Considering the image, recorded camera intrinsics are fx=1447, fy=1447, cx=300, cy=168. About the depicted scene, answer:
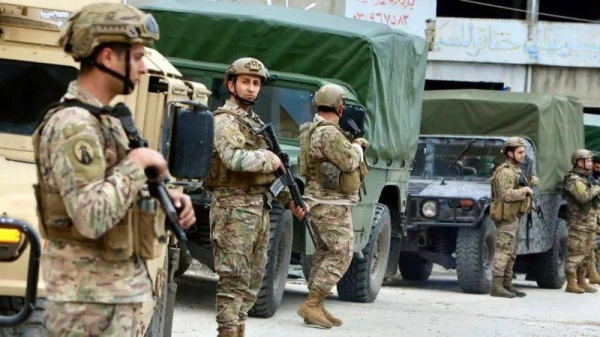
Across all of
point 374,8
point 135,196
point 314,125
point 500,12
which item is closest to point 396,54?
point 314,125

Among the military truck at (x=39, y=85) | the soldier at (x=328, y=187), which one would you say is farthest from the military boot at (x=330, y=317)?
the military truck at (x=39, y=85)

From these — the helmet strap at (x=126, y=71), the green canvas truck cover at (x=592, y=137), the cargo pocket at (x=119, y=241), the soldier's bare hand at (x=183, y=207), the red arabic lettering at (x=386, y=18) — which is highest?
the red arabic lettering at (x=386, y=18)

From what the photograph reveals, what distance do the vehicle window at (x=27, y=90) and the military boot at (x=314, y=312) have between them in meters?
3.98

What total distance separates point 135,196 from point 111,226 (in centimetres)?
12

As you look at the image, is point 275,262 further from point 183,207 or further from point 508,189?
point 183,207

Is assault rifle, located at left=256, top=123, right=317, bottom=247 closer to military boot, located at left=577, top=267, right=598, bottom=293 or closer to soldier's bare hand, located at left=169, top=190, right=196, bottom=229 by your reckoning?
soldier's bare hand, located at left=169, top=190, right=196, bottom=229

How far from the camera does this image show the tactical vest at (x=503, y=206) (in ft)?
47.2

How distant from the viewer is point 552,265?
17266 mm

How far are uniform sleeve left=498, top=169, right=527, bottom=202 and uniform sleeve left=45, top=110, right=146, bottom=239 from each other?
414 inches

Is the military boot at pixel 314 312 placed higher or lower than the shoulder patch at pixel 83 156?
lower

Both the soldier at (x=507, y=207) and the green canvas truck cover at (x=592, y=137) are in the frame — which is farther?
the green canvas truck cover at (x=592, y=137)

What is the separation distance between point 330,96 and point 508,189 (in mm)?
4757

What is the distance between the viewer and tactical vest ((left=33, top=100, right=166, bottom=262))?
4066 millimetres

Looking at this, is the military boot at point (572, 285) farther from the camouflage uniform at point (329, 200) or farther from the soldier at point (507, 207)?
the camouflage uniform at point (329, 200)
